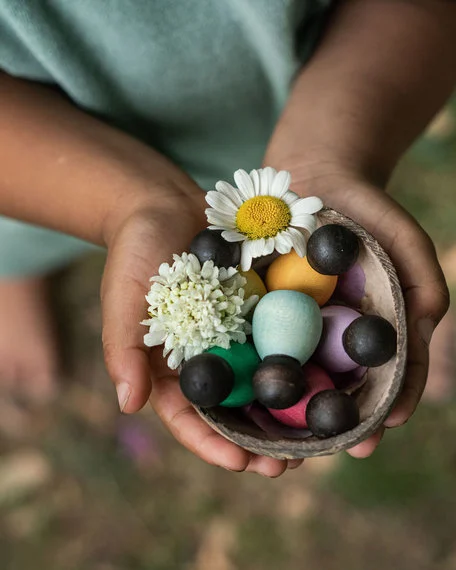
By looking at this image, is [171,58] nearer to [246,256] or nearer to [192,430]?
[246,256]

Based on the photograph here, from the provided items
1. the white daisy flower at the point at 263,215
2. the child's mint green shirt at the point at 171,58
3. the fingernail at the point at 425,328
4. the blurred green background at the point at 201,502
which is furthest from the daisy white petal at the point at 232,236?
the blurred green background at the point at 201,502

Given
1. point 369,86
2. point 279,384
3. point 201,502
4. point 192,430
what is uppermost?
point 369,86

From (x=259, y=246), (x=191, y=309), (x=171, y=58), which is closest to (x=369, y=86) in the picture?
(x=171, y=58)

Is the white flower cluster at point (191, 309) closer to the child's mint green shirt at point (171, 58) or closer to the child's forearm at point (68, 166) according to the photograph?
the child's forearm at point (68, 166)

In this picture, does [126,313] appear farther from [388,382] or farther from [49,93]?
[49,93]

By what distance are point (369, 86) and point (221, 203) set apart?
37 cm

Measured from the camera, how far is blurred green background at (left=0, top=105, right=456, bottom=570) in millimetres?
1276

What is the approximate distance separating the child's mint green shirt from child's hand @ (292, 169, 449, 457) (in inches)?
9.9

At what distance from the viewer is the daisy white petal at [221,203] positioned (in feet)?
2.44

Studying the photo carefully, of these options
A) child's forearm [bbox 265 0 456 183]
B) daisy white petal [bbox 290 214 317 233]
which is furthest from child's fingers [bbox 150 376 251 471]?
child's forearm [bbox 265 0 456 183]

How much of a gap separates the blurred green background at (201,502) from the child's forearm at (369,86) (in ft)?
1.97

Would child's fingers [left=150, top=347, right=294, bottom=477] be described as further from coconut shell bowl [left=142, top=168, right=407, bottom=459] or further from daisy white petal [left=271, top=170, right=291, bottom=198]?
daisy white petal [left=271, top=170, right=291, bottom=198]

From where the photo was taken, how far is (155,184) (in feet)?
2.96

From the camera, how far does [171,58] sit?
3.15 feet
